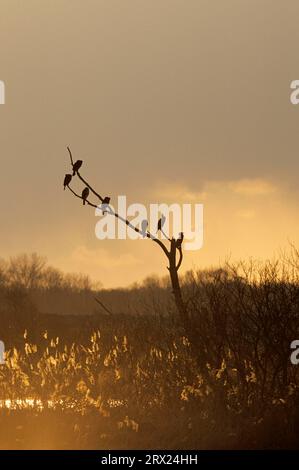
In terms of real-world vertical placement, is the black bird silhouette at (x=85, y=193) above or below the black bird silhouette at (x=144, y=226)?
above

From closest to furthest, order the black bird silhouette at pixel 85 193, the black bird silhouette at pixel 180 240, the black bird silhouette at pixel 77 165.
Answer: the black bird silhouette at pixel 77 165, the black bird silhouette at pixel 85 193, the black bird silhouette at pixel 180 240

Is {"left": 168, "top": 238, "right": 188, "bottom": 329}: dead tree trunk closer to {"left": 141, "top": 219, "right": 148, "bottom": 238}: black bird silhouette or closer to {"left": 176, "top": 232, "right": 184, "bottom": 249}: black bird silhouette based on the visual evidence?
{"left": 176, "top": 232, "right": 184, "bottom": 249}: black bird silhouette

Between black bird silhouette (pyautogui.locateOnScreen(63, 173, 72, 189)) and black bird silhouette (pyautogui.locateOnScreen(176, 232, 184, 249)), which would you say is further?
black bird silhouette (pyautogui.locateOnScreen(176, 232, 184, 249))

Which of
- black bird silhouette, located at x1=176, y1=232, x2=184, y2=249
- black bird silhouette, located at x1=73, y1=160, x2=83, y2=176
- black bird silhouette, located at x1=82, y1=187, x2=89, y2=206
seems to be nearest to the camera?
black bird silhouette, located at x1=73, y1=160, x2=83, y2=176

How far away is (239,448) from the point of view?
13.1 metres

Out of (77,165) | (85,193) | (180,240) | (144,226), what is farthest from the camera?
(180,240)

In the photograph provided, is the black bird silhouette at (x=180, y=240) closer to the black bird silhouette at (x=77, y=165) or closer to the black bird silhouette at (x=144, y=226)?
the black bird silhouette at (x=144, y=226)

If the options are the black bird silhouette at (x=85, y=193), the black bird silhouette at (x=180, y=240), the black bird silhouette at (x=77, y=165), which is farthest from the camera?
the black bird silhouette at (x=180, y=240)

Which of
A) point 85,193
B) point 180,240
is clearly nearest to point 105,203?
point 85,193

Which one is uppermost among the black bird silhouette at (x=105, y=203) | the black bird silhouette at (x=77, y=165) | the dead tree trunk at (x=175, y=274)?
the black bird silhouette at (x=77, y=165)

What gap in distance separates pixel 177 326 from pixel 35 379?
9.96 ft

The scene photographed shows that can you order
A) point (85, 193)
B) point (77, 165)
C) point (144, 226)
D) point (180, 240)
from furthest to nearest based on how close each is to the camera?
point (180, 240) < point (144, 226) < point (85, 193) < point (77, 165)

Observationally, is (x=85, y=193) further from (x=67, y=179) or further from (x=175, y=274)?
(x=175, y=274)

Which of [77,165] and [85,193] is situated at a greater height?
[77,165]
